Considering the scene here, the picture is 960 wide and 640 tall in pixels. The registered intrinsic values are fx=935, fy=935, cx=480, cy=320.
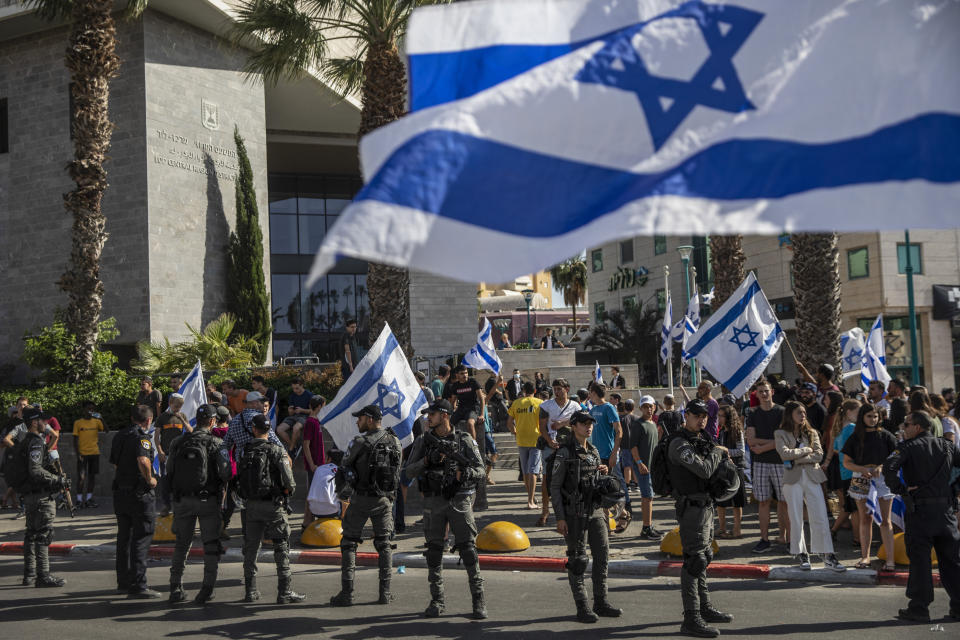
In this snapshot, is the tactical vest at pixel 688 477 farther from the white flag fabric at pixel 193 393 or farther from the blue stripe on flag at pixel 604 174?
the white flag fabric at pixel 193 393

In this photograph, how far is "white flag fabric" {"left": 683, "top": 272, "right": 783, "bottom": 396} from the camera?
11984 mm

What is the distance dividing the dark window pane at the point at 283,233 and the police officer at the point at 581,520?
2962 centimetres

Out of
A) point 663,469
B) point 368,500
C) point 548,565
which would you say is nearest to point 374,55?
point 548,565

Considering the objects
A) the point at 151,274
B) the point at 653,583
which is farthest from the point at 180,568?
the point at 151,274

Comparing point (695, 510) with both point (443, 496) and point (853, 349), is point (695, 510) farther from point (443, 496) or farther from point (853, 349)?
point (853, 349)

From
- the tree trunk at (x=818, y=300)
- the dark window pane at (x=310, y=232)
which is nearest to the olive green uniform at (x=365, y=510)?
the tree trunk at (x=818, y=300)

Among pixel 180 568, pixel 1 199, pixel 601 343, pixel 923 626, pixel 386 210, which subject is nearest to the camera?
pixel 386 210

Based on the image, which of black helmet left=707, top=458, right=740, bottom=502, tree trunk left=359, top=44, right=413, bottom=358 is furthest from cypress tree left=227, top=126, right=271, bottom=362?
black helmet left=707, top=458, right=740, bottom=502

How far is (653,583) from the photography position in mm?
10055

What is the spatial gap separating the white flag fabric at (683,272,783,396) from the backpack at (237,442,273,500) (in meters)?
5.72

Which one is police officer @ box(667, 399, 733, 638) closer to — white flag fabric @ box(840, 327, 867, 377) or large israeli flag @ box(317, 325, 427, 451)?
large israeli flag @ box(317, 325, 427, 451)

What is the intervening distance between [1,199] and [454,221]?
91.8 ft

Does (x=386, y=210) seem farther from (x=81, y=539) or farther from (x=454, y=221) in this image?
(x=81, y=539)

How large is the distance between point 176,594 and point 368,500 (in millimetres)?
2167
